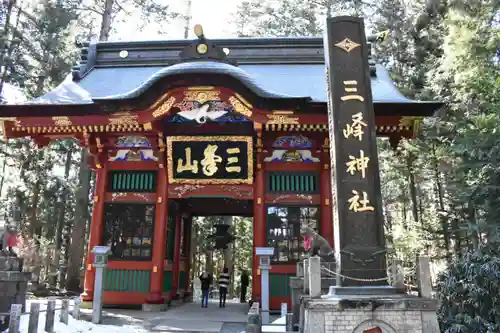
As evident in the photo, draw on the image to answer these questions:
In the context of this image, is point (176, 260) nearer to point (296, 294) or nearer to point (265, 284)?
point (265, 284)

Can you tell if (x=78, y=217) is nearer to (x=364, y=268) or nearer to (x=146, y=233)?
(x=146, y=233)

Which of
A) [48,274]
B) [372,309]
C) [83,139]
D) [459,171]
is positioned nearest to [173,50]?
[83,139]

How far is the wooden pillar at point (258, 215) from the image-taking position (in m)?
9.59

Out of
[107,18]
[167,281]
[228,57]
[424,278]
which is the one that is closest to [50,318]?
[167,281]

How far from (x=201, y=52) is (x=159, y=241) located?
4.49m

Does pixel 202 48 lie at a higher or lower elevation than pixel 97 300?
higher

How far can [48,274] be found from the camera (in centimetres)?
2052

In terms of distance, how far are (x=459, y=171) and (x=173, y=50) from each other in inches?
351

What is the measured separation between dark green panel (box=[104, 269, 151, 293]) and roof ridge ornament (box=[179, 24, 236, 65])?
16.7ft

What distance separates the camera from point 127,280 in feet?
32.2

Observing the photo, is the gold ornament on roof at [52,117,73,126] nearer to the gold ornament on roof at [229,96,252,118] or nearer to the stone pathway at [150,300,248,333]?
the gold ornament on roof at [229,96,252,118]

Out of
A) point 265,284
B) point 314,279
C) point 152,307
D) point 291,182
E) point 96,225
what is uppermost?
point 291,182

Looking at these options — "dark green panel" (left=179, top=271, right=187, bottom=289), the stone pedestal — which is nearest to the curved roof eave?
the stone pedestal

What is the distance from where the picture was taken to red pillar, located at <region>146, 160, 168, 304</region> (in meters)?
9.60
